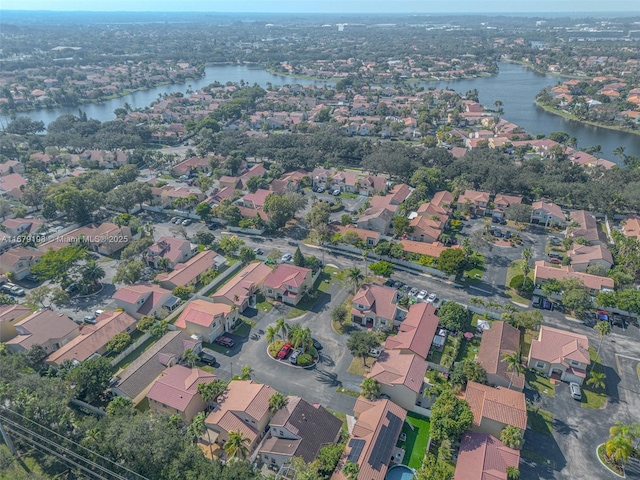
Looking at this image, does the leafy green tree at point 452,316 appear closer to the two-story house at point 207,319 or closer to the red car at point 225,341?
the red car at point 225,341

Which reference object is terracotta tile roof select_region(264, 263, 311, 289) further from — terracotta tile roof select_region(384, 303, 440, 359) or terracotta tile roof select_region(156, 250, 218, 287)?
terracotta tile roof select_region(384, 303, 440, 359)

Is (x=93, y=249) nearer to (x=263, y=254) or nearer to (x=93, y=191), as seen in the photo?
(x=93, y=191)

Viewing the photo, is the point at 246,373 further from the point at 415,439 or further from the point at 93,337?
the point at 93,337

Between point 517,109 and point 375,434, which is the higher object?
point 517,109

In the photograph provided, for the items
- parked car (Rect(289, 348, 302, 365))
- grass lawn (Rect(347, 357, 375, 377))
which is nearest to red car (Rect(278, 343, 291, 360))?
parked car (Rect(289, 348, 302, 365))

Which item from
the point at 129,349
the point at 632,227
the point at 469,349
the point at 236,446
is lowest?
the point at 129,349

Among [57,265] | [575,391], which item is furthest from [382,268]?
[57,265]

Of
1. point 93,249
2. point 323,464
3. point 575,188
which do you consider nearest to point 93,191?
point 93,249
